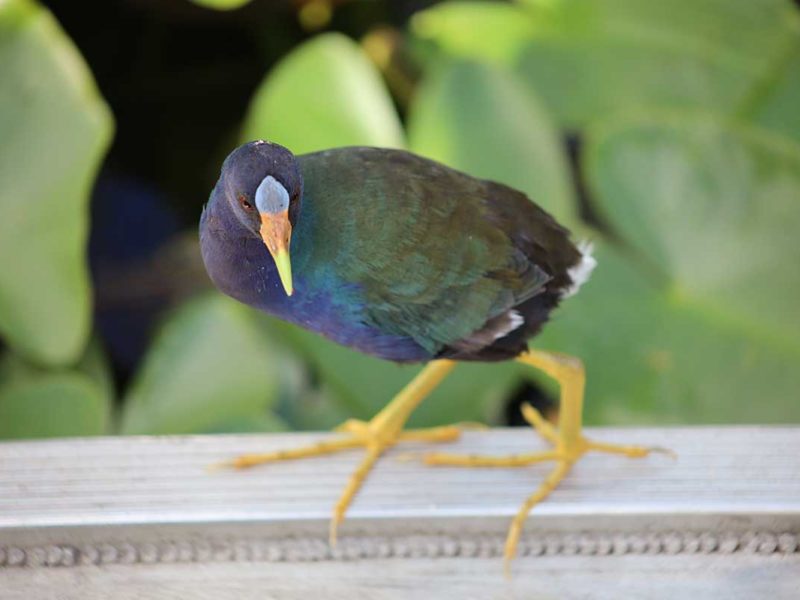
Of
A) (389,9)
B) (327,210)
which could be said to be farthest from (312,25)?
(327,210)

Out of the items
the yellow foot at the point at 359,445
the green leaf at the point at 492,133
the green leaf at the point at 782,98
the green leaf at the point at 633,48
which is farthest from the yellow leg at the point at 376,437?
the green leaf at the point at 782,98

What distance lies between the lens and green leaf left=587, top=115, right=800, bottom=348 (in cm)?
120

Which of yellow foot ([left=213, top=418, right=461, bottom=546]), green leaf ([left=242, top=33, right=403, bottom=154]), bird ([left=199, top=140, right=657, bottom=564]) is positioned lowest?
yellow foot ([left=213, top=418, right=461, bottom=546])

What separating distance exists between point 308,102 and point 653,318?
18.6 inches

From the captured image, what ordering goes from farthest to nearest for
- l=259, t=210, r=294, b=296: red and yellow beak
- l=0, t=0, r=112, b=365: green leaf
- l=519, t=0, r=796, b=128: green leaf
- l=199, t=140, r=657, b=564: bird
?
1. l=519, t=0, r=796, b=128: green leaf
2. l=0, t=0, r=112, b=365: green leaf
3. l=199, t=140, r=657, b=564: bird
4. l=259, t=210, r=294, b=296: red and yellow beak

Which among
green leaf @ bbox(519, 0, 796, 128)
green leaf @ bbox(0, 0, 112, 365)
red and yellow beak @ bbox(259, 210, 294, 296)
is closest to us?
red and yellow beak @ bbox(259, 210, 294, 296)

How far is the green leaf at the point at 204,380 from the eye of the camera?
1240 mm

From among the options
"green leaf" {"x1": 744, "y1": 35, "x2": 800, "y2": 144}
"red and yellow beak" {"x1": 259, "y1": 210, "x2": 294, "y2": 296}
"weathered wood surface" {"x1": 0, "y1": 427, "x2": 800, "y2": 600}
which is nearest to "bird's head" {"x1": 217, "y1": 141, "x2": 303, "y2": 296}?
"red and yellow beak" {"x1": 259, "y1": 210, "x2": 294, "y2": 296}

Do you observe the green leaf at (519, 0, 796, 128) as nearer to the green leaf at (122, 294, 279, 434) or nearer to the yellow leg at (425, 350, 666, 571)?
the green leaf at (122, 294, 279, 434)

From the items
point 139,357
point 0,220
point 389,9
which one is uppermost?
point 389,9

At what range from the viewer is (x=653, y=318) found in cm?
122

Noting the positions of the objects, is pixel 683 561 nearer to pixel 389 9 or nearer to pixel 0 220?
pixel 0 220

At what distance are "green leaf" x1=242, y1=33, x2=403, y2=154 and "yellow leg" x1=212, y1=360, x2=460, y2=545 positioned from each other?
402mm

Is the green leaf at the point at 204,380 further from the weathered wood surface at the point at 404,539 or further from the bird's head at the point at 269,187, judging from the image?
the bird's head at the point at 269,187
